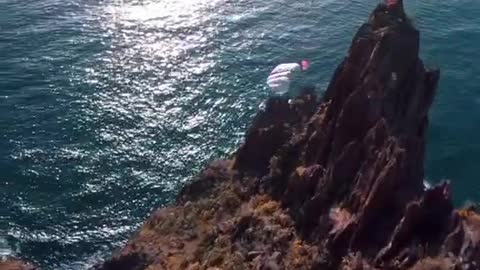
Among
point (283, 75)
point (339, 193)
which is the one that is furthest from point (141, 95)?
point (339, 193)

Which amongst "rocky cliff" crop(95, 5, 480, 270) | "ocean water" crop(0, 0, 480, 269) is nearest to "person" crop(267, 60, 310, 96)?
"ocean water" crop(0, 0, 480, 269)

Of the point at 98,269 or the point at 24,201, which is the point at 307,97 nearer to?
the point at 98,269

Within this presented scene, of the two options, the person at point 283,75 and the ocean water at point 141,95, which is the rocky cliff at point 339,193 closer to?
the ocean water at point 141,95

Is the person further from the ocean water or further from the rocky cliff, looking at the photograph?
the rocky cliff

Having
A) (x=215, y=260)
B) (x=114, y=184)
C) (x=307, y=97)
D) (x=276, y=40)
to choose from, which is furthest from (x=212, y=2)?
(x=215, y=260)

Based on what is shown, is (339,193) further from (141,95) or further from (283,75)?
(141,95)
